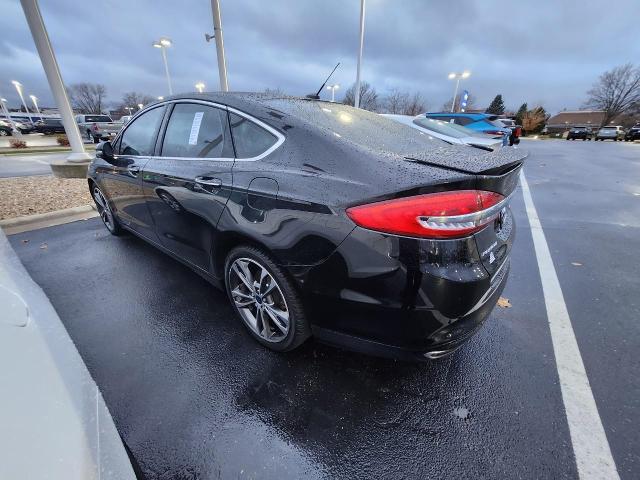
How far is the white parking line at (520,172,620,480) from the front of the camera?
1.54 meters

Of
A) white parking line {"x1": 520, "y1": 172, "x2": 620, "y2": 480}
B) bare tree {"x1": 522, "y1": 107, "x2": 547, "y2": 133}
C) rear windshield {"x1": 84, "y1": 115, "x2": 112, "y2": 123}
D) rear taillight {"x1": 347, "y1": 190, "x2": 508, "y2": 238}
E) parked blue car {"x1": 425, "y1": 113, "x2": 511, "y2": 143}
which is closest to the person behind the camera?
rear taillight {"x1": 347, "y1": 190, "x2": 508, "y2": 238}

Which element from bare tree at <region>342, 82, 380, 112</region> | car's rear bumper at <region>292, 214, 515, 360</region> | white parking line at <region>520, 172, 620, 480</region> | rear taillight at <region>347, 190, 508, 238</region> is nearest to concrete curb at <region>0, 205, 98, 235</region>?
car's rear bumper at <region>292, 214, 515, 360</region>

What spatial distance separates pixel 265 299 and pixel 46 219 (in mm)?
4595

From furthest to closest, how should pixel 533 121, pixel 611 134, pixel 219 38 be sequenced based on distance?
pixel 533 121
pixel 611 134
pixel 219 38

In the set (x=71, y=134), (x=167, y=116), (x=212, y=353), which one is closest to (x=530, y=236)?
(x=212, y=353)

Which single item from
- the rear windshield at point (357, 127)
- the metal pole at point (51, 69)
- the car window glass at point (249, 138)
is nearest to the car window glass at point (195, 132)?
the car window glass at point (249, 138)

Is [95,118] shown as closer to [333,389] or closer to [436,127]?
[436,127]

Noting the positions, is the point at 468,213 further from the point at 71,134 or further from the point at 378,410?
the point at 71,134

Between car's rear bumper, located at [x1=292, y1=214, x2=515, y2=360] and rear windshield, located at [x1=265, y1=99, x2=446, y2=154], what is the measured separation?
25.8 inches

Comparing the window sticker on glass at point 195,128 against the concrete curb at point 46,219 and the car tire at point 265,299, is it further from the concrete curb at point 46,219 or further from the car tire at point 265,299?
the concrete curb at point 46,219

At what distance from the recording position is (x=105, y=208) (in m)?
4.09

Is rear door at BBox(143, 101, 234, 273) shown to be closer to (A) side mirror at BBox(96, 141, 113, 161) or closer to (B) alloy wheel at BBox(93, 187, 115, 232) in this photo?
(A) side mirror at BBox(96, 141, 113, 161)

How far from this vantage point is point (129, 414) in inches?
69.4

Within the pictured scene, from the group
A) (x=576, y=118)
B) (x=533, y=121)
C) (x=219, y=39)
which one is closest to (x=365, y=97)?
(x=533, y=121)
